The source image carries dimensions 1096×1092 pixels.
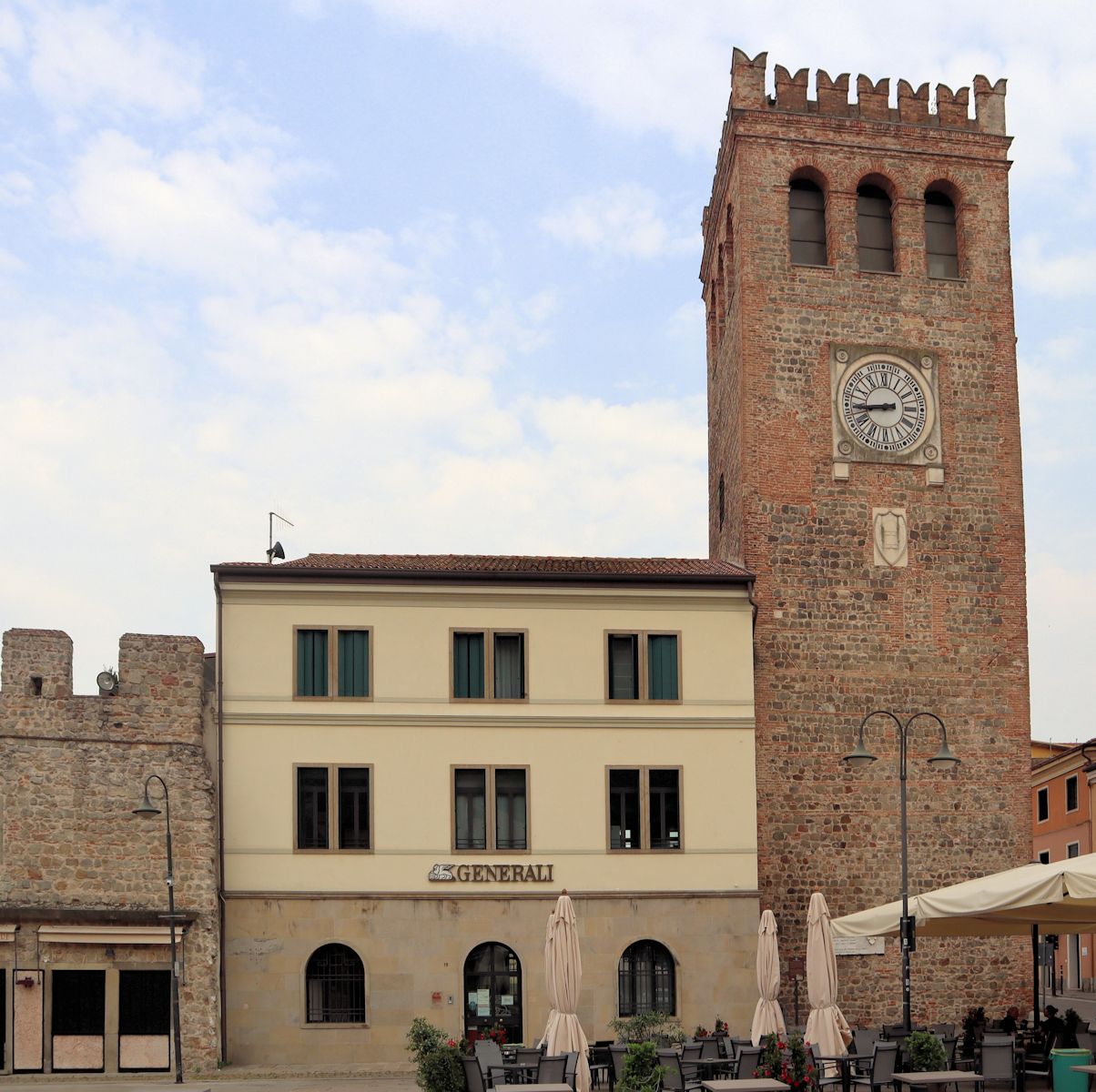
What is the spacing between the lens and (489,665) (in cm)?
3094

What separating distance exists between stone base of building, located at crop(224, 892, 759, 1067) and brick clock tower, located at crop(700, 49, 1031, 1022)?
2.22 m

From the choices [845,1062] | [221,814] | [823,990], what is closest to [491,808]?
[221,814]

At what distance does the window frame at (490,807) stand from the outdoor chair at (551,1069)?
1000cm

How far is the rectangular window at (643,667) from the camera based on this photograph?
31203 mm

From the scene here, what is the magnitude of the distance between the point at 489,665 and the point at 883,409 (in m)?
10.2

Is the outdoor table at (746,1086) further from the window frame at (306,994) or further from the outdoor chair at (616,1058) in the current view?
the window frame at (306,994)

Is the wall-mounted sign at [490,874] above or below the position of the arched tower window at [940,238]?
below

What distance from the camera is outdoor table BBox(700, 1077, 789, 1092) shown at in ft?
58.4

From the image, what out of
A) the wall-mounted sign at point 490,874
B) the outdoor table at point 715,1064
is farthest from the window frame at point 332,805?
the outdoor table at point 715,1064

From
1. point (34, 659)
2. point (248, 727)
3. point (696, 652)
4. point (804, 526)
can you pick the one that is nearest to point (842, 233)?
point (804, 526)

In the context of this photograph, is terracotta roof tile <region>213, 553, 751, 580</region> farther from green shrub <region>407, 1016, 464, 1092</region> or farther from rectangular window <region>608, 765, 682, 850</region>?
green shrub <region>407, 1016, 464, 1092</region>

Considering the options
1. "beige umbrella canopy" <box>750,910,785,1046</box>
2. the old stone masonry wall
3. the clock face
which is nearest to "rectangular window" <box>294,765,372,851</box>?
the old stone masonry wall

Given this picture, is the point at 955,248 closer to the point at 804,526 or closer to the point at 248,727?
the point at 804,526

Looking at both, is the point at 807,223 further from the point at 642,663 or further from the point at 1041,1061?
the point at 1041,1061
